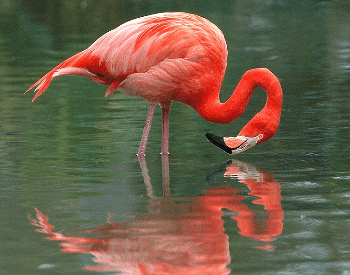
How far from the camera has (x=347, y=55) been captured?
1520cm

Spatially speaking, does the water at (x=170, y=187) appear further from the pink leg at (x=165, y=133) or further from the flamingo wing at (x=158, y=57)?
the flamingo wing at (x=158, y=57)

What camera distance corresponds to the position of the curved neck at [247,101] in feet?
22.2

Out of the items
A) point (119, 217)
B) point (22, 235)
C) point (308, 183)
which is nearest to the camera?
point (22, 235)

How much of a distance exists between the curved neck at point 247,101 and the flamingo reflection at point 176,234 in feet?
2.62

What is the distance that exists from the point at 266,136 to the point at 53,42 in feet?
44.1

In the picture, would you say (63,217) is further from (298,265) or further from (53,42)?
(53,42)

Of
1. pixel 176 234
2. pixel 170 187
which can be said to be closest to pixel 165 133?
pixel 170 187

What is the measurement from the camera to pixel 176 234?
4.95m

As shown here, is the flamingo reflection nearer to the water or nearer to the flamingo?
the water

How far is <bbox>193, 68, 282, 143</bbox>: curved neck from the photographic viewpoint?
677cm

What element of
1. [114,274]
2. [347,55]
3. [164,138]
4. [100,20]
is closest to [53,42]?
[100,20]

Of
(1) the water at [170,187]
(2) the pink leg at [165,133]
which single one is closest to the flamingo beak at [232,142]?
(1) the water at [170,187]

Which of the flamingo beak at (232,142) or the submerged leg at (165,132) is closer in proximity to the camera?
the flamingo beak at (232,142)

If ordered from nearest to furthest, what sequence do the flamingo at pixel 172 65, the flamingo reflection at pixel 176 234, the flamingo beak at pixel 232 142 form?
the flamingo reflection at pixel 176 234 → the flamingo beak at pixel 232 142 → the flamingo at pixel 172 65
